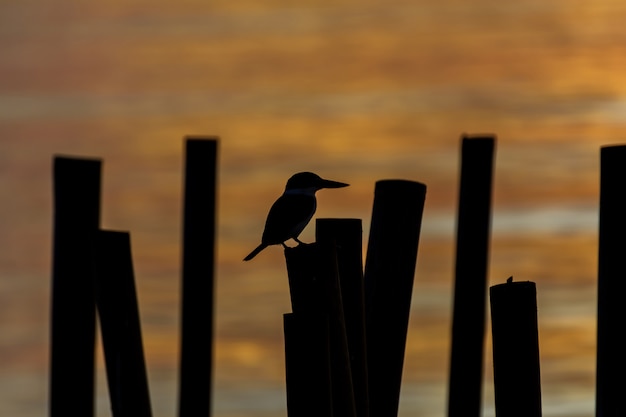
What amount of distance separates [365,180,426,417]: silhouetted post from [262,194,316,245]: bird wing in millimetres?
2303

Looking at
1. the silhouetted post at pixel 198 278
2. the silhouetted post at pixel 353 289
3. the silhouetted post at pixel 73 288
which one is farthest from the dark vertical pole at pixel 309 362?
the silhouetted post at pixel 198 278

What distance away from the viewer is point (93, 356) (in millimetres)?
10109

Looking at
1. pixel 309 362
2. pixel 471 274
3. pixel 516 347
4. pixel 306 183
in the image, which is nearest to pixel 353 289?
pixel 309 362

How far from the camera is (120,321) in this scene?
9188 mm

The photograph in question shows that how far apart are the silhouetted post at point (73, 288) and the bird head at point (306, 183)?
150 cm

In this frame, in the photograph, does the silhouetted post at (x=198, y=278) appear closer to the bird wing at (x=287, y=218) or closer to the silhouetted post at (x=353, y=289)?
the bird wing at (x=287, y=218)

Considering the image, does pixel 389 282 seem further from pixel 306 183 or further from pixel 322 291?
pixel 306 183

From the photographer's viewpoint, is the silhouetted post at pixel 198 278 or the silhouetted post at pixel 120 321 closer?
the silhouetted post at pixel 120 321

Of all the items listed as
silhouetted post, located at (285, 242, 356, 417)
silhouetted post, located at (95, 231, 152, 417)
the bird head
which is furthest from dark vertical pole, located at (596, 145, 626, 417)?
the bird head

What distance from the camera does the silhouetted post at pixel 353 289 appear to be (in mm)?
7805

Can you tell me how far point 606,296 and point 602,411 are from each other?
619mm

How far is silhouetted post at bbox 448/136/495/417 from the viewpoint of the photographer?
12594mm

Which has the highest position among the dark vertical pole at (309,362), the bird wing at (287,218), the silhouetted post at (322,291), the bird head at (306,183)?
the bird head at (306,183)

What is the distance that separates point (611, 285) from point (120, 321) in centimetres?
307
